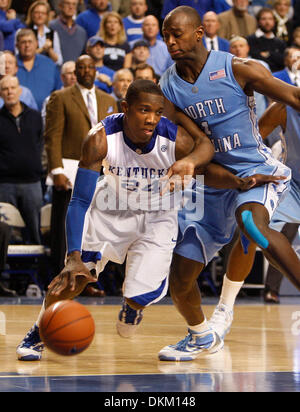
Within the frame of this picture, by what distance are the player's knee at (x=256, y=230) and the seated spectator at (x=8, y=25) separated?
650cm

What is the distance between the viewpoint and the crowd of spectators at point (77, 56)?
7.97 metres

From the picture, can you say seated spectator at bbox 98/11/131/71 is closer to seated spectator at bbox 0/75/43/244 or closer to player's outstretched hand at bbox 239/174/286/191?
seated spectator at bbox 0/75/43/244

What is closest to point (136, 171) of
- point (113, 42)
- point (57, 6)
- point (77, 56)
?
point (113, 42)

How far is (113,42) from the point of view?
32.4ft

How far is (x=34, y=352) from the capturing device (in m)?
4.43

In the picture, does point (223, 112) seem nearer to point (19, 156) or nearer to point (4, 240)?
point (4, 240)

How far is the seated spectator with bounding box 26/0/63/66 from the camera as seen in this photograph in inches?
387

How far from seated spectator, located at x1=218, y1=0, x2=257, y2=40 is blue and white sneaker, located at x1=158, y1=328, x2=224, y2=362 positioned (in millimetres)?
6888

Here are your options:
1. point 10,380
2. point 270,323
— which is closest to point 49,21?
point 270,323

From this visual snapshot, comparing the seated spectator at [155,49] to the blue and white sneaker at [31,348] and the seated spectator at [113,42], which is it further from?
the blue and white sneaker at [31,348]

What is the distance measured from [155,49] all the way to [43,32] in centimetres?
145

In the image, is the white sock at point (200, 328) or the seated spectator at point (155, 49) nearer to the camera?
the white sock at point (200, 328)

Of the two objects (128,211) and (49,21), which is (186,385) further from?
(49,21)

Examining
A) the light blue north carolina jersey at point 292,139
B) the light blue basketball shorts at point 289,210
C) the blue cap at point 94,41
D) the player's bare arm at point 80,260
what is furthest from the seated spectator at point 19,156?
the player's bare arm at point 80,260
